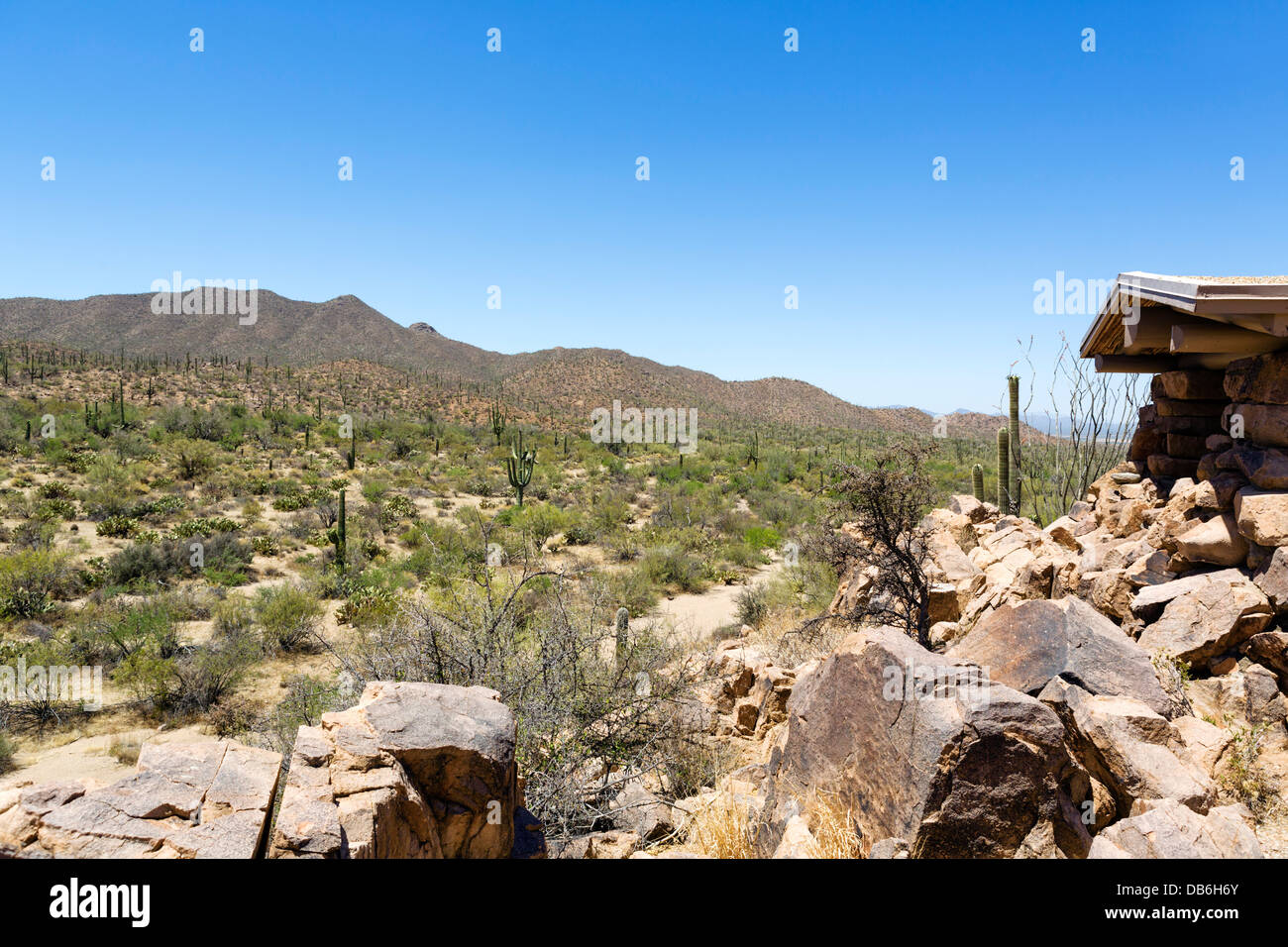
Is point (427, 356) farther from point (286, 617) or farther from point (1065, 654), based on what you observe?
point (1065, 654)

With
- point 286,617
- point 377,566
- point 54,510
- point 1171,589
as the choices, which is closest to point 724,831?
point 1171,589

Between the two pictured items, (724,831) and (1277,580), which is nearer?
(724,831)

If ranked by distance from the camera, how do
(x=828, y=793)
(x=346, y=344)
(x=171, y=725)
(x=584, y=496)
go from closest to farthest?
(x=828, y=793) → (x=171, y=725) → (x=584, y=496) → (x=346, y=344)

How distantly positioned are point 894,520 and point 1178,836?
4940 mm

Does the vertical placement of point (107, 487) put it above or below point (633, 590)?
above

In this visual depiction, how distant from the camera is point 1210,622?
4828 mm

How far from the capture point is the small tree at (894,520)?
7.52 metres

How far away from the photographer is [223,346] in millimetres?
62906

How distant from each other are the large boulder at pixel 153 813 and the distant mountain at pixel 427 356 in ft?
181

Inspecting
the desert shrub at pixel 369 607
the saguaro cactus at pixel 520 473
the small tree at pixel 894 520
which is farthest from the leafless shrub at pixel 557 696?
the saguaro cactus at pixel 520 473
